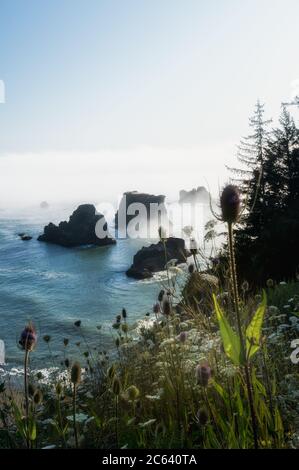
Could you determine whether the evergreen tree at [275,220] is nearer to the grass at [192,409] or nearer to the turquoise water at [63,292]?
the turquoise water at [63,292]

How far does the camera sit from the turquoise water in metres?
31.0

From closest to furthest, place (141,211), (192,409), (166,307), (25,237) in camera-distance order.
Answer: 1. (192,409)
2. (166,307)
3. (25,237)
4. (141,211)

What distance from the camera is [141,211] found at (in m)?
108

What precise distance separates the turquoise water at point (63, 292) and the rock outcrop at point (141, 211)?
18390mm

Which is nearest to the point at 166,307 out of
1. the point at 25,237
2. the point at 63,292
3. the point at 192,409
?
the point at 192,409

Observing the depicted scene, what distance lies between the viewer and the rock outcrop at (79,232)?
7856 centimetres

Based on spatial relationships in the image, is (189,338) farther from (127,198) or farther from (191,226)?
(127,198)

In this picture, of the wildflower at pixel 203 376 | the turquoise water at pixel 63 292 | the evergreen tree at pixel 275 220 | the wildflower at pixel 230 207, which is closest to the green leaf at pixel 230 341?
the wildflower at pixel 230 207

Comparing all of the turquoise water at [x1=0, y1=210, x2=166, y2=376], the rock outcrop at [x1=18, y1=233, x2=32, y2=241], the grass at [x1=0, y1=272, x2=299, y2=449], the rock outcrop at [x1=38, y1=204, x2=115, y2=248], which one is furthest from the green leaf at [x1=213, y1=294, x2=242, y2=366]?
the rock outcrop at [x1=18, y1=233, x2=32, y2=241]

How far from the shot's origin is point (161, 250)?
5691 cm

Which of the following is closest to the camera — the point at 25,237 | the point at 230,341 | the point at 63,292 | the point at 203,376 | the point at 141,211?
the point at 230,341

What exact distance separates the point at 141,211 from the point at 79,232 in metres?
31.1

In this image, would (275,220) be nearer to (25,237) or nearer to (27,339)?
(27,339)
